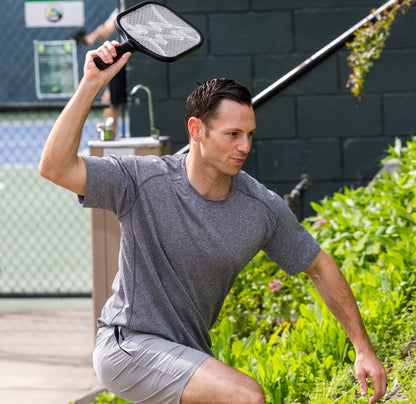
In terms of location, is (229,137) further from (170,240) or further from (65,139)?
(65,139)

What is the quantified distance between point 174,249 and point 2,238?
5228 millimetres

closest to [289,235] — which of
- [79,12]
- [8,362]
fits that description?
[8,362]

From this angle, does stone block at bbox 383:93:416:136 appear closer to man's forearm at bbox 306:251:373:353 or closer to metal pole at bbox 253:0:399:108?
metal pole at bbox 253:0:399:108

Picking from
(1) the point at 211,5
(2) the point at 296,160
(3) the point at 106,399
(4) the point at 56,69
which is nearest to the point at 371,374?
(3) the point at 106,399

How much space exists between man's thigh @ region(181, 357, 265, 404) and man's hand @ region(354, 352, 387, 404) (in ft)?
1.32

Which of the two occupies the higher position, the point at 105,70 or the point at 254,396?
the point at 105,70

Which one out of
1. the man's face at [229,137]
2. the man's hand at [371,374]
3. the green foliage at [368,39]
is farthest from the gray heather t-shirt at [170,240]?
the green foliage at [368,39]

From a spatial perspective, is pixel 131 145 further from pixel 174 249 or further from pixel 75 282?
pixel 75 282

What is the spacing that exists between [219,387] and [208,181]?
2.27 feet

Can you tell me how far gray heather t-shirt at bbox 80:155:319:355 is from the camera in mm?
2477

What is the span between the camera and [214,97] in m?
2.52

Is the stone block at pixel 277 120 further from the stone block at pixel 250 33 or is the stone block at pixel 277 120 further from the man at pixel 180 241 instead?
the man at pixel 180 241

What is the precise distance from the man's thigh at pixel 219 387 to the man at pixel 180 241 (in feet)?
0.16

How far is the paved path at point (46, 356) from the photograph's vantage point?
13.1 ft
